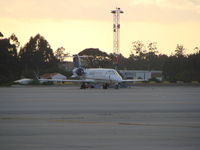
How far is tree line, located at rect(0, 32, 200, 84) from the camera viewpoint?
11331 cm

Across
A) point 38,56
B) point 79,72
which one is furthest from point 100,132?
point 38,56

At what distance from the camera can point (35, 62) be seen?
490ft

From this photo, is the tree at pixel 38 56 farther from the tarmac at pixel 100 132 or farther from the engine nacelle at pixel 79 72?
the tarmac at pixel 100 132

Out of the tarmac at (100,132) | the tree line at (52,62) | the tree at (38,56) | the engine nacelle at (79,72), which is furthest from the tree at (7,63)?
the tarmac at (100,132)

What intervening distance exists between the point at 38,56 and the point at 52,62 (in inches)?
177

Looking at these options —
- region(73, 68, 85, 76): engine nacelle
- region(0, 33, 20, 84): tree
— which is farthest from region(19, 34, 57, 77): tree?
region(73, 68, 85, 76): engine nacelle

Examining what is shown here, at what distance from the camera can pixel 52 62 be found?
507 ft

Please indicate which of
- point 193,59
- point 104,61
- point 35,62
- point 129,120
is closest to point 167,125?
point 129,120

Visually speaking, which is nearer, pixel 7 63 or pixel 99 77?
pixel 99 77

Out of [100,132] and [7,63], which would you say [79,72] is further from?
[100,132]

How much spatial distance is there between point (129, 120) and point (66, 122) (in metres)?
2.06

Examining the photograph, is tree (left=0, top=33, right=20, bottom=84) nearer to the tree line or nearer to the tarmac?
the tree line

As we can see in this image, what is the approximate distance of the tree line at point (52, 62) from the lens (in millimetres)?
113312

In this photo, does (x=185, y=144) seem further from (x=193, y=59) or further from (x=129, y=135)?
(x=193, y=59)
